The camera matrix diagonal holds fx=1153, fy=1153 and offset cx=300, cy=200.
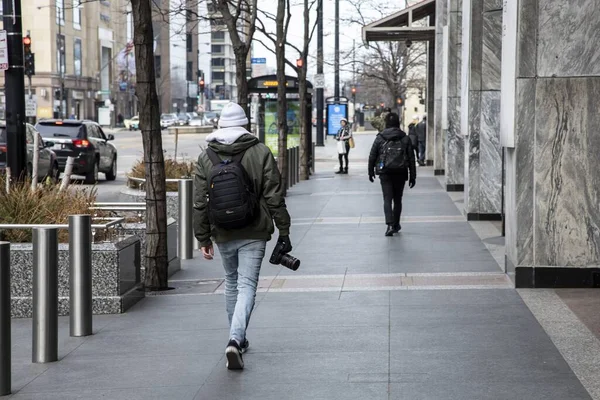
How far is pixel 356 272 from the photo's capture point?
1208 centimetres

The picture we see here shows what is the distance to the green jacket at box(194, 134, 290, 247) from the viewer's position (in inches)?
298

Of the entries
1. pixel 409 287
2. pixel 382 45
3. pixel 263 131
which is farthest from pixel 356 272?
pixel 382 45

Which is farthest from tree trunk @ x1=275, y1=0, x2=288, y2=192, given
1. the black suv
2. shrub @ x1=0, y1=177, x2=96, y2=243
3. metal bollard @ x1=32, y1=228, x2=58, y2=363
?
metal bollard @ x1=32, y1=228, x2=58, y2=363

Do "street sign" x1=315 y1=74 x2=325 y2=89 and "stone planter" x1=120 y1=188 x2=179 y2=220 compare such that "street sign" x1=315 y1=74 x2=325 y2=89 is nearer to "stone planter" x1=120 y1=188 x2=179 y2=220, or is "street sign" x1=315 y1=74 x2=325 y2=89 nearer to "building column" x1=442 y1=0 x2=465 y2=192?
"building column" x1=442 y1=0 x2=465 y2=192

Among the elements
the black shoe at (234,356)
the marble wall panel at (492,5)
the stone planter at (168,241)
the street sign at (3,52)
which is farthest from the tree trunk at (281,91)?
the black shoe at (234,356)

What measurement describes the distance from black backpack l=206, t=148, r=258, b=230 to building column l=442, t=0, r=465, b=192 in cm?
1590

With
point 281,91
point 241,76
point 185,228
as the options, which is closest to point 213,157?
point 185,228

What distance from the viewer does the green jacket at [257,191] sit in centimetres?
757

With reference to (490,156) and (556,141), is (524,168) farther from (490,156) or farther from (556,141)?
(490,156)

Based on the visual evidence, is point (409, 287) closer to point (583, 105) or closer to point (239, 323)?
point (583, 105)

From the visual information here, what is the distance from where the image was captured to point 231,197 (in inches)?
293

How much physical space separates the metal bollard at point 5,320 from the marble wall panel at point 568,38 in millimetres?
5657

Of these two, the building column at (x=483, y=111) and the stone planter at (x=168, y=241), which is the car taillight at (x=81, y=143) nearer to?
the building column at (x=483, y=111)

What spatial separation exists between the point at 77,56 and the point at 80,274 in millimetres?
100691
